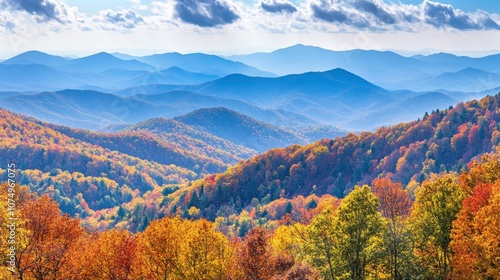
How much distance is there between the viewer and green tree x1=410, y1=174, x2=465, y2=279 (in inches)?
1727

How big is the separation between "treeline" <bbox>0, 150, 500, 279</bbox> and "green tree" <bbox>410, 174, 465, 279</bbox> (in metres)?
0.09

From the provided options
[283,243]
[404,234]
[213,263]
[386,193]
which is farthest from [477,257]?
[283,243]

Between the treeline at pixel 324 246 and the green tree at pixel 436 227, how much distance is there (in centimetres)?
9

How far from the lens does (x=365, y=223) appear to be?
133 feet

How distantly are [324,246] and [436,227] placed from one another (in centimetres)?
1140

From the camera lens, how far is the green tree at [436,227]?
43.9 meters

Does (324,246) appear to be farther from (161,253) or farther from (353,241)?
(161,253)

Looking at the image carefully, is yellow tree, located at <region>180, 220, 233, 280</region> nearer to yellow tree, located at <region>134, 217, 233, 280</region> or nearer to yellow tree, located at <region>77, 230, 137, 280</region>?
yellow tree, located at <region>134, 217, 233, 280</region>

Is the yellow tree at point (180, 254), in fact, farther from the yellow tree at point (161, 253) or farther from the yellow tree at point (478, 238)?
the yellow tree at point (478, 238)

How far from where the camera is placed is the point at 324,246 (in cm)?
4150

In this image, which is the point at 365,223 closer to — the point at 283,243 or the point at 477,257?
the point at 477,257

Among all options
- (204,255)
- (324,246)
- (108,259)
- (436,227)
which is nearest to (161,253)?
(204,255)

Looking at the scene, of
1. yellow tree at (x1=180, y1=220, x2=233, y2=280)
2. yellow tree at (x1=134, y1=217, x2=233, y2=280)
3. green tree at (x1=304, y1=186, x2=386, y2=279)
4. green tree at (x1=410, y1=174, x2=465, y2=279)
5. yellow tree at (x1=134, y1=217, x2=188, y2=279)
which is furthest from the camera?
yellow tree at (x1=134, y1=217, x2=188, y2=279)

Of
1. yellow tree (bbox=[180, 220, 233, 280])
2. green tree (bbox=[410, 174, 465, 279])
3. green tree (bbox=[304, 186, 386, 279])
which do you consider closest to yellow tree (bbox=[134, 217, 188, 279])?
yellow tree (bbox=[180, 220, 233, 280])
